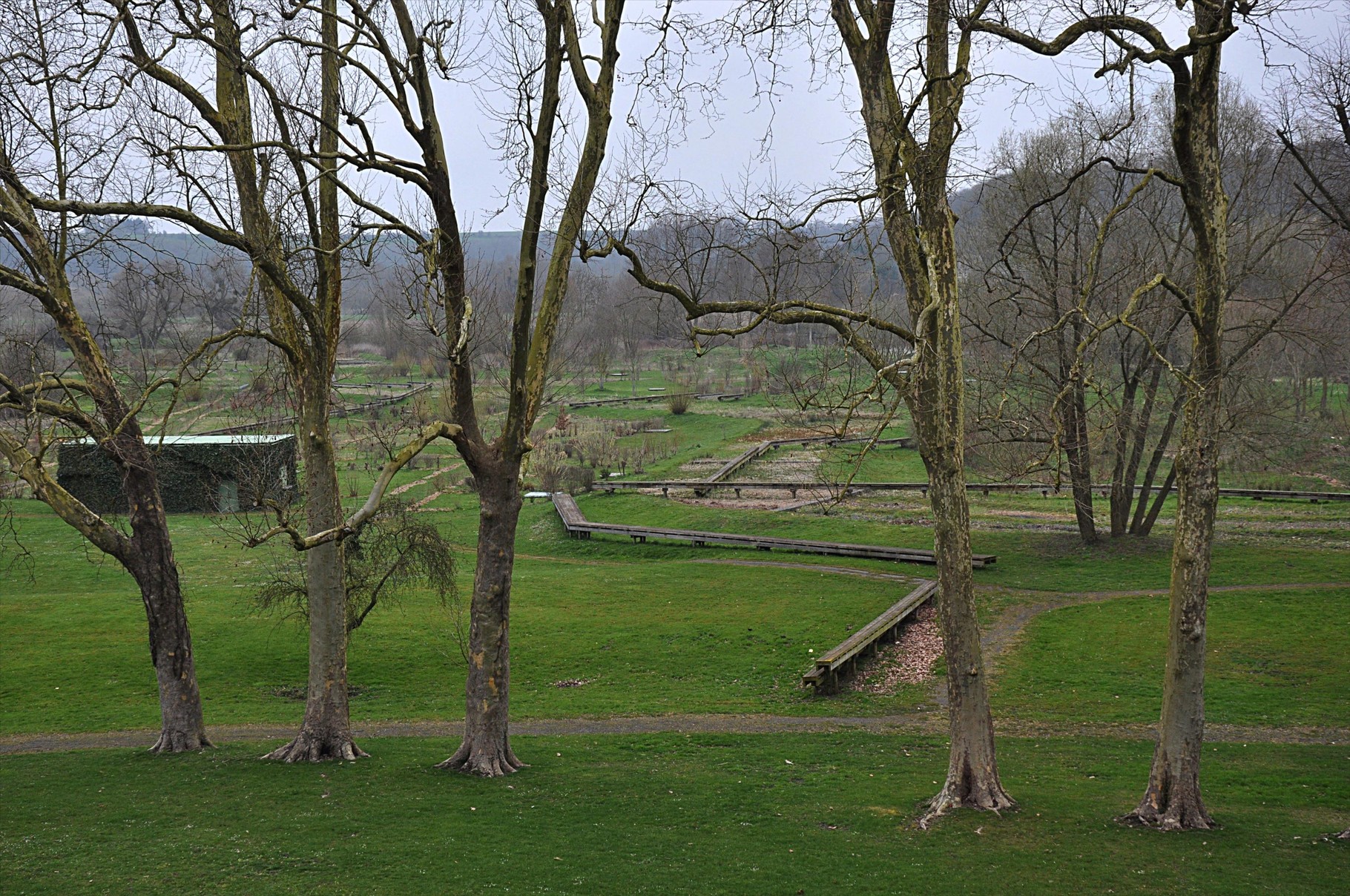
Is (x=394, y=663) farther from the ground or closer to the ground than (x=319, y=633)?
closer to the ground

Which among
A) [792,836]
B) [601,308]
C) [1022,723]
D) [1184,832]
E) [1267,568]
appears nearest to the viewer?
[1184,832]

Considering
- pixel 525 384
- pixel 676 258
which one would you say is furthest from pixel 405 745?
pixel 676 258

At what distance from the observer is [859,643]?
2072cm

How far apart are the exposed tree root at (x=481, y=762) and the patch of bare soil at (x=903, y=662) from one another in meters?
8.85

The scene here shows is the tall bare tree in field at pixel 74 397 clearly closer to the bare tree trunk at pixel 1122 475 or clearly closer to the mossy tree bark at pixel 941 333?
the mossy tree bark at pixel 941 333

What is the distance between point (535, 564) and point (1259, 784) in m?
24.0

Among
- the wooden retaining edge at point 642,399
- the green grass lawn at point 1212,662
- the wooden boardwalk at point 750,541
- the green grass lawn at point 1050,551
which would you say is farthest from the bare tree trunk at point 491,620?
the wooden retaining edge at point 642,399

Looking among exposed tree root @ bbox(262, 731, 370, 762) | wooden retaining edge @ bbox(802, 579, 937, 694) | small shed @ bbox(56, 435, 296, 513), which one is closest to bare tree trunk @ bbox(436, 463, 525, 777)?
exposed tree root @ bbox(262, 731, 370, 762)

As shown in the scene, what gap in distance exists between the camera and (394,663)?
2205cm

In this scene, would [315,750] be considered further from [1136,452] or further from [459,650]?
[1136,452]

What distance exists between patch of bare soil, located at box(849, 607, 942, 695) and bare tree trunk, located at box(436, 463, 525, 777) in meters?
9.14

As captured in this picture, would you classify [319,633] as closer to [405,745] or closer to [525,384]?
[405,745]

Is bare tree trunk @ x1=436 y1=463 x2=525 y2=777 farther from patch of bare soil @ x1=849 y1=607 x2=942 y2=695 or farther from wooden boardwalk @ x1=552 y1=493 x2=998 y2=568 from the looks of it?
wooden boardwalk @ x1=552 y1=493 x2=998 y2=568

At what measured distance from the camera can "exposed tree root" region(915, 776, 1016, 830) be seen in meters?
10.5
